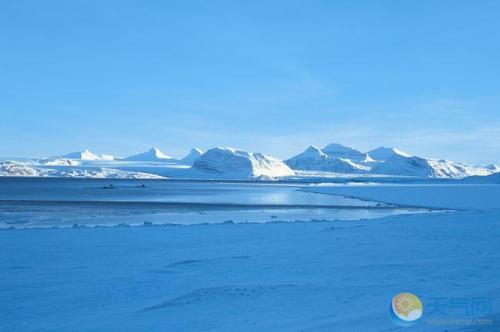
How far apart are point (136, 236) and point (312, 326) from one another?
32.7ft

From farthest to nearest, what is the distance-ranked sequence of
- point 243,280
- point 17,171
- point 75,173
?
point 17,171 → point 75,173 → point 243,280

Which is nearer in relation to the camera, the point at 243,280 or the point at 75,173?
the point at 243,280

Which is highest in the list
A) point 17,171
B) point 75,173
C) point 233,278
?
point 17,171

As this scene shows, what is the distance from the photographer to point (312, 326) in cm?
600

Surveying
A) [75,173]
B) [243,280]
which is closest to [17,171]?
[75,173]

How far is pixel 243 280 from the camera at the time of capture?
860 cm

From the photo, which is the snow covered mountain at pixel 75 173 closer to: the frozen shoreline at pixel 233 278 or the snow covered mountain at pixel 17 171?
the snow covered mountain at pixel 17 171

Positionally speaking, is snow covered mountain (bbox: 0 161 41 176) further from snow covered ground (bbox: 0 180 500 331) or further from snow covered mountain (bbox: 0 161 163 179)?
snow covered ground (bbox: 0 180 500 331)

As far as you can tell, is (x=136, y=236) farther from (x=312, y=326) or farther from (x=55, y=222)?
(x=312, y=326)

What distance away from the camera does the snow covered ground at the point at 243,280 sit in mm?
6383

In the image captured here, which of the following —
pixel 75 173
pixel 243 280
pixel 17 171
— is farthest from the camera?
pixel 17 171

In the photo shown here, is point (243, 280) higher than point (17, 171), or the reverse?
point (17, 171)

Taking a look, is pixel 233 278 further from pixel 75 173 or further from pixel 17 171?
pixel 17 171

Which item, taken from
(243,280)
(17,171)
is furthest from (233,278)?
(17,171)
